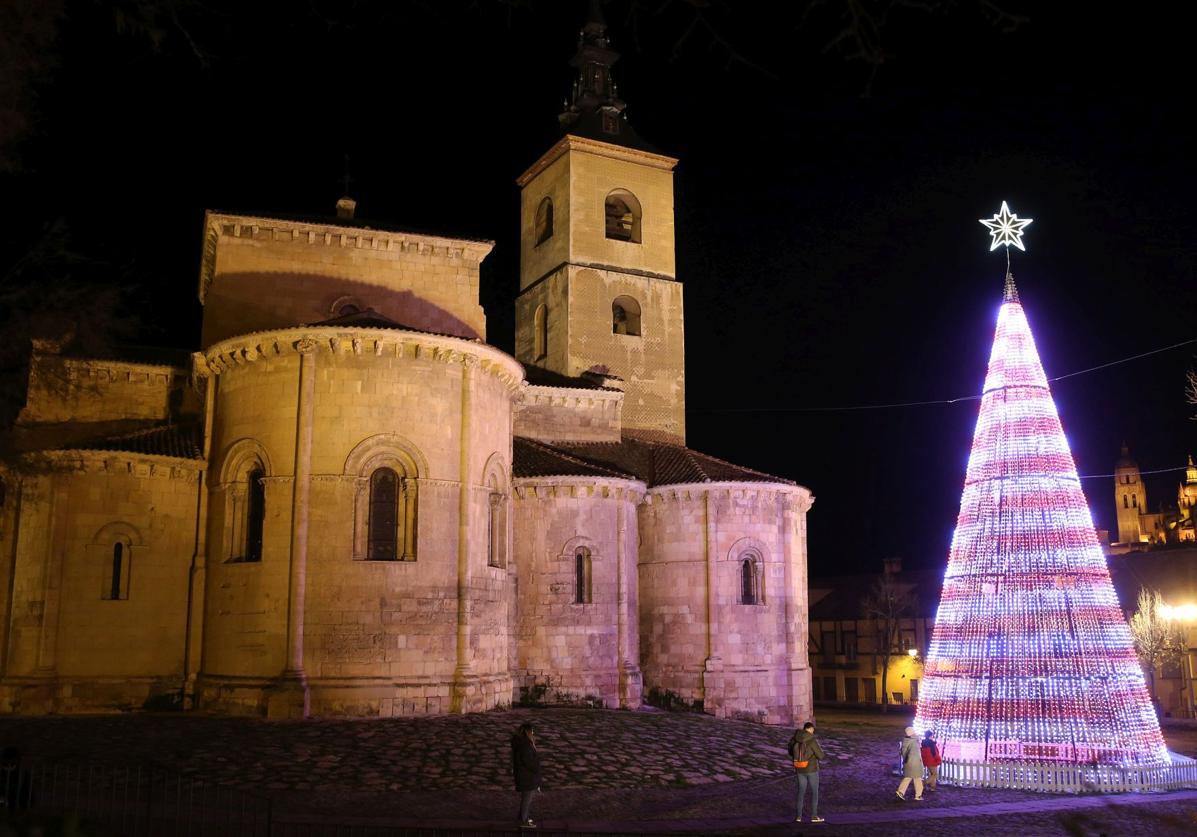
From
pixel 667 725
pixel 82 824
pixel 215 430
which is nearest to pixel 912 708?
pixel 667 725

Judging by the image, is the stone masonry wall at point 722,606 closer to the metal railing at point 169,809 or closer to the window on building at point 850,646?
the metal railing at point 169,809

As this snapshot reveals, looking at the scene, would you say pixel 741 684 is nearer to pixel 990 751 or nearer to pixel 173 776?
pixel 990 751

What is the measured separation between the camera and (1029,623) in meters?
17.4

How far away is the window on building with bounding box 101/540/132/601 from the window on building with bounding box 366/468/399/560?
17.7 feet

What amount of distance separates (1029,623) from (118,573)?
56.9 feet

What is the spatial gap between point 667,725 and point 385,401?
341 inches

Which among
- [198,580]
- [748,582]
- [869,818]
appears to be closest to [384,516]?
[198,580]

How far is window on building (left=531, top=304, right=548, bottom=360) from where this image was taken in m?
36.8

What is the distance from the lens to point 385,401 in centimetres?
2158

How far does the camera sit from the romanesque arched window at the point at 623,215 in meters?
36.9

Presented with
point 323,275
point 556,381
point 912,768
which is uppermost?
point 323,275

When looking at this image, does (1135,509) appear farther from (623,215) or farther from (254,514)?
(254,514)

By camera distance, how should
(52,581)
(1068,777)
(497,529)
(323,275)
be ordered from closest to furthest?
(1068,777)
(52,581)
(497,529)
(323,275)

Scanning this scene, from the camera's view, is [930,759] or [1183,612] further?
[1183,612]
